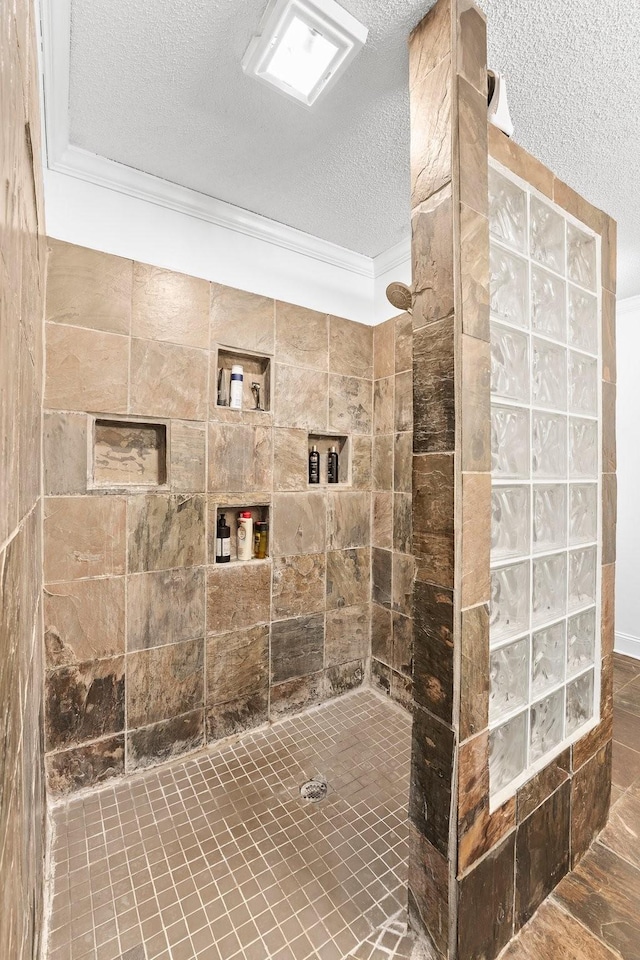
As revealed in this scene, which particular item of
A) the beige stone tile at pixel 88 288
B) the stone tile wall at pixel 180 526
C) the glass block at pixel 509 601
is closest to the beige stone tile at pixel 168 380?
the stone tile wall at pixel 180 526

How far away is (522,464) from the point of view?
107 cm

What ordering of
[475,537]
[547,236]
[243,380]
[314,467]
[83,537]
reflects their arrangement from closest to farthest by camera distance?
1. [475,537]
2. [547,236]
3. [83,537]
4. [243,380]
5. [314,467]

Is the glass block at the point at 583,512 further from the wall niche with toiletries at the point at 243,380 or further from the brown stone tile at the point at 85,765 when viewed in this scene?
the brown stone tile at the point at 85,765

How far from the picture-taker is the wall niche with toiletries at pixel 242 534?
1.78m

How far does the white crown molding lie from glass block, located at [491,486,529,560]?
5.13 feet

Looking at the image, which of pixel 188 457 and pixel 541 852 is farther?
pixel 188 457

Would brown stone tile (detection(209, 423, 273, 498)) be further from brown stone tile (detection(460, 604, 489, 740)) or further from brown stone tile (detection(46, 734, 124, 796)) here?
brown stone tile (detection(460, 604, 489, 740))

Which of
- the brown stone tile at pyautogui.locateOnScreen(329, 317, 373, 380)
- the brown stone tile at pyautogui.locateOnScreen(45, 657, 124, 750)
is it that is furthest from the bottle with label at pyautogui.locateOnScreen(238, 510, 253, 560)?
the brown stone tile at pyautogui.locateOnScreen(329, 317, 373, 380)

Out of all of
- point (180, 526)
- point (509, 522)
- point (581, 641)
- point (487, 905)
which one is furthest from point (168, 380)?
point (487, 905)

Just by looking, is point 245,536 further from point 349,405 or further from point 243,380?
point 349,405

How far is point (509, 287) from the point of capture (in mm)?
1039

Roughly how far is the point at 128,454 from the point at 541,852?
1817 millimetres

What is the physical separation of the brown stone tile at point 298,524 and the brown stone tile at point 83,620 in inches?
26.5

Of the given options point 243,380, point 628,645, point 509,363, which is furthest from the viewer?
point 628,645
